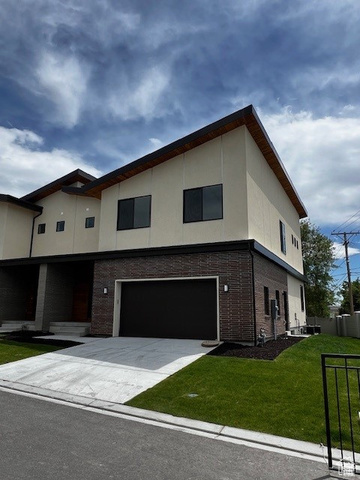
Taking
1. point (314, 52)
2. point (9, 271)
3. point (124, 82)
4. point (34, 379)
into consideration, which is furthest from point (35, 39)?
point (9, 271)

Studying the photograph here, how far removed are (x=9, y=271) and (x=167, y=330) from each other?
10733 millimetres

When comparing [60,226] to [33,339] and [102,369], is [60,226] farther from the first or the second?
[102,369]

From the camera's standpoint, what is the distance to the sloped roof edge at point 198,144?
12758 mm

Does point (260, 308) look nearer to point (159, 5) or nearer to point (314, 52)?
point (314, 52)

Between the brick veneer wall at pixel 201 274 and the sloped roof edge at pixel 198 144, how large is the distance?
3665 millimetres

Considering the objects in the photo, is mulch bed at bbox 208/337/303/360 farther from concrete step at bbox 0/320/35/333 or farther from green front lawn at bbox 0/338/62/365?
concrete step at bbox 0/320/35/333

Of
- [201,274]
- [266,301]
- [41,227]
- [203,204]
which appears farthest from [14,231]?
[266,301]

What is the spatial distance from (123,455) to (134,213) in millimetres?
11411

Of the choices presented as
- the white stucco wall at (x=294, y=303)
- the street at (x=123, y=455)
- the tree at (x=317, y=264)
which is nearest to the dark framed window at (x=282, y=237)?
the white stucco wall at (x=294, y=303)

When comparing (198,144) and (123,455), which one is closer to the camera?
(123,455)

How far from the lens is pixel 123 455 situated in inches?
161

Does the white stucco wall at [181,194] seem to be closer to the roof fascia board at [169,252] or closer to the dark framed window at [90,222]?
the roof fascia board at [169,252]

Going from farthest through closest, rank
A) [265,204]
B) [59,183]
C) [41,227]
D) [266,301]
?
[41,227]
[59,183]
[265,204]
[266,301]

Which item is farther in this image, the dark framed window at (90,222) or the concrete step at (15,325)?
the dark framed window at (90,222)
